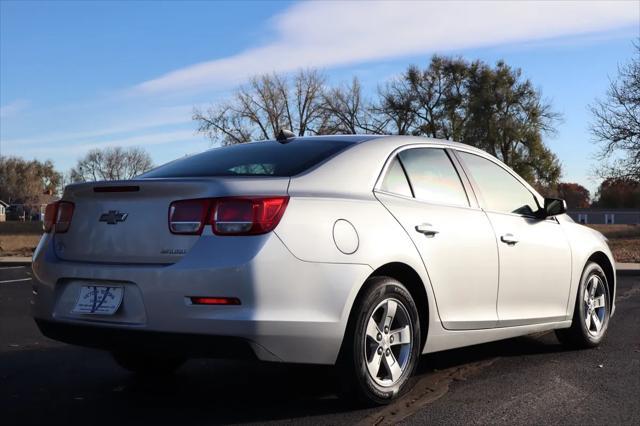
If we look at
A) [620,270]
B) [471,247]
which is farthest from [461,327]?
[620,270]

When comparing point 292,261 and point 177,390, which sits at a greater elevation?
point 292,261

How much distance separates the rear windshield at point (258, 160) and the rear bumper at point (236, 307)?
0.71m

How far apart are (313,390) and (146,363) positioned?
49.6 inches

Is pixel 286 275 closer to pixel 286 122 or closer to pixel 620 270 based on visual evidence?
pixel 620 270

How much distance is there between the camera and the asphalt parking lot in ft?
13.2

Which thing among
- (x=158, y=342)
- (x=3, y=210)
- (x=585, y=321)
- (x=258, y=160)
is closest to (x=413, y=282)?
(x=258, y=160)

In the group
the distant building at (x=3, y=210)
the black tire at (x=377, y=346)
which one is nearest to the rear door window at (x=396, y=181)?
the black tire at (x=377, y=346)

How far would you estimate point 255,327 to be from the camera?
3.68m

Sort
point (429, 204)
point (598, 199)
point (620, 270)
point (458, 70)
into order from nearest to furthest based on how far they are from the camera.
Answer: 1. point (429, 204)
2. point (620, 270)
3. point (458, 70)
4. point (598, 199)

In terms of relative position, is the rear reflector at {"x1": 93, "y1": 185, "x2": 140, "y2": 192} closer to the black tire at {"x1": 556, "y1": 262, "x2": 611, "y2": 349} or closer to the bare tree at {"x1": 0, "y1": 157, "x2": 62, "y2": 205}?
the black tire at {"x1": 556, "y1": 262, "x2": 611, "y2": 349}

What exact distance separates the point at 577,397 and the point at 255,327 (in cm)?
210

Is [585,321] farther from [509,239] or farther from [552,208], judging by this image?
[509,239]

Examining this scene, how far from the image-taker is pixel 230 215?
Result: 12.4 ft

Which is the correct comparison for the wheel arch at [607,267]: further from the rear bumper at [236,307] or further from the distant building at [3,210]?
the distant building at [3,210]
